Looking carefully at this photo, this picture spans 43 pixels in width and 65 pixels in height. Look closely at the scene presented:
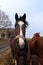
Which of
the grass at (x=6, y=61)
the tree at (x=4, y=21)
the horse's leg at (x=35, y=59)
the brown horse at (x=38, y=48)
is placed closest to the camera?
the brown horse at (x=38, y=48)

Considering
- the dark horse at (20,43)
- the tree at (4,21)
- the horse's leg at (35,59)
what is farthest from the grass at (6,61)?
the tree at (4,21)

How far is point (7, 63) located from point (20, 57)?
42.6 inches

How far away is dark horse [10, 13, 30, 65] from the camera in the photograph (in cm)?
911

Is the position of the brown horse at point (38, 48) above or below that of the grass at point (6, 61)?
above

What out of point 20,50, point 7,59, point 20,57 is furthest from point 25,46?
point 7,59

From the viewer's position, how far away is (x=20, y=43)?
888 cm

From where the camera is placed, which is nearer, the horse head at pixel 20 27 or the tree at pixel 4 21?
the horse head at pixel 20 27

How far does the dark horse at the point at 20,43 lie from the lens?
359 inches

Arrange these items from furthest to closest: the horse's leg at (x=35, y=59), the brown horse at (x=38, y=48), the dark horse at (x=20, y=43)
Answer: the dark horse at (x=20, y=43) < the horse's leg at (x=35, y=59) < the brown horse at (x=38, y=48)

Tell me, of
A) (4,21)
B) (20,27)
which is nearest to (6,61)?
(20,27)

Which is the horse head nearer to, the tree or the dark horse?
the dark horse

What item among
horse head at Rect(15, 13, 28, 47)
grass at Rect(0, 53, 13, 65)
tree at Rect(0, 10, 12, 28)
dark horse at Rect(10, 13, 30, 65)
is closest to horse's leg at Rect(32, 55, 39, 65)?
dark horse at Rect(10, 13, 30, 65)

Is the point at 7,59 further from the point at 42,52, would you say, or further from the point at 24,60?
the point at 42,52

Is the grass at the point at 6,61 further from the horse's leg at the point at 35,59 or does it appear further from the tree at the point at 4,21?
the tree at the point at 4,21
